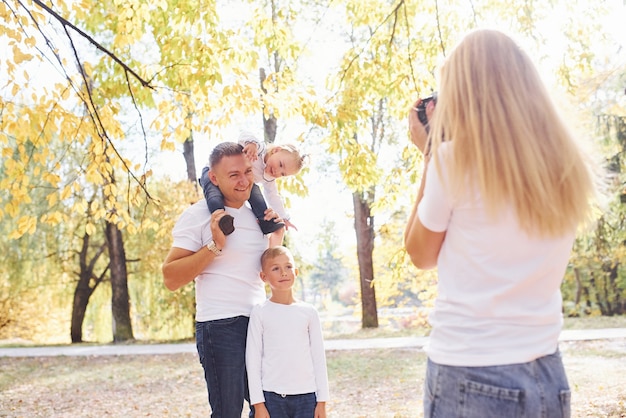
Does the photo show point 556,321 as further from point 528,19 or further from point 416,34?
point 416,34

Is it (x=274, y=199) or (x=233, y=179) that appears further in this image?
(x=274, y=199)

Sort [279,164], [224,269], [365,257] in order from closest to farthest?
1. [224,269]
2. [279,164]
3. [365,257]

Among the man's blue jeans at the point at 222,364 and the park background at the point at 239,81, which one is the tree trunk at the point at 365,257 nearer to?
the park background at the point at 239,81

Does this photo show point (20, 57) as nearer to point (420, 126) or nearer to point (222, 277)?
point (222, 277)

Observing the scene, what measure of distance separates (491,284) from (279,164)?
7.97ft

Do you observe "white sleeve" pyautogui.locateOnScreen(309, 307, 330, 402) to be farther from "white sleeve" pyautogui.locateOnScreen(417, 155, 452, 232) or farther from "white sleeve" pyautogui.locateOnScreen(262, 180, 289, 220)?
"white sleeve" pyautogui.locateOnScreen(417, 155, 452, 232)

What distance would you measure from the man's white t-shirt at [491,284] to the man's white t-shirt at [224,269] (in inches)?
56.0

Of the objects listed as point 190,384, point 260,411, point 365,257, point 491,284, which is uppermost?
point 365,257

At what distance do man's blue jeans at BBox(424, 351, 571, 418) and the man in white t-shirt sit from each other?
1.43 m

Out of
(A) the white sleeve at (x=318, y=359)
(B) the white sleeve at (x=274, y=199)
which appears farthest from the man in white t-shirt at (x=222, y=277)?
(B) the white sleeve at (x=274, y=199)

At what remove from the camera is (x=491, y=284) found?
1756 millimetres

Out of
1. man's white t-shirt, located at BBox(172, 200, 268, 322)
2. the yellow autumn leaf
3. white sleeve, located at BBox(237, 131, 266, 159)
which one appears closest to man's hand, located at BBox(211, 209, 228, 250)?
man's white t-shirt, located at BBox(172, 200, 268, 322)

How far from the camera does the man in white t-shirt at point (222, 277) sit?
299 centimetres

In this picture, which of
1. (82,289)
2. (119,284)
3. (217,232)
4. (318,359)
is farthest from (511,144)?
(82,289)
